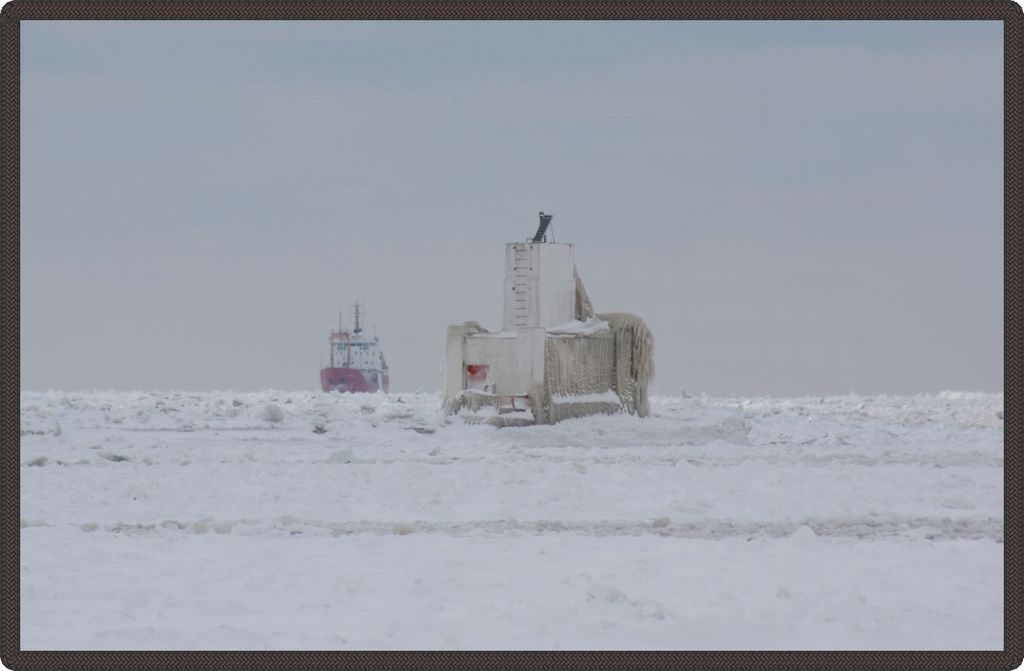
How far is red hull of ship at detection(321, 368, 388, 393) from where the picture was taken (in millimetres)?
54562

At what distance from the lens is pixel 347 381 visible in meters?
54.5

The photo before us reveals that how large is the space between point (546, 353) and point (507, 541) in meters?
11.4

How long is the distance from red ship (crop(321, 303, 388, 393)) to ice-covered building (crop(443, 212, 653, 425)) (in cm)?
3308

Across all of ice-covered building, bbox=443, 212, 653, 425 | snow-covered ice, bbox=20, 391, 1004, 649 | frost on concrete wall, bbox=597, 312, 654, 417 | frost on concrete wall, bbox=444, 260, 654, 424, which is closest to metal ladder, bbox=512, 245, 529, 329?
Answer: ice-covered building, bbox=443, 212, 653, 425

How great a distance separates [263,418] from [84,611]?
1443 centimetres

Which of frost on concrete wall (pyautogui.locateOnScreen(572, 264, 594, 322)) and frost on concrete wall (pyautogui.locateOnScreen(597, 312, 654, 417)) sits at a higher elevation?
frost on concrete wall (pyautogui.locateOnScreen(572, 264, 594, 322))

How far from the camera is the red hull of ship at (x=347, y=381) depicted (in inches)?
2148

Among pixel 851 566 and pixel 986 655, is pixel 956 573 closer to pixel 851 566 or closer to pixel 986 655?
pixel 851 566

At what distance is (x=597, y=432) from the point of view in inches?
784

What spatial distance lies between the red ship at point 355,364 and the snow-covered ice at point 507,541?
35195 millimetres

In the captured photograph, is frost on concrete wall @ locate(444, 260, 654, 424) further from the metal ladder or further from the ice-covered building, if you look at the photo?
the metal ladder

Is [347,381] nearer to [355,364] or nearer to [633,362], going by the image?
[355,364]
